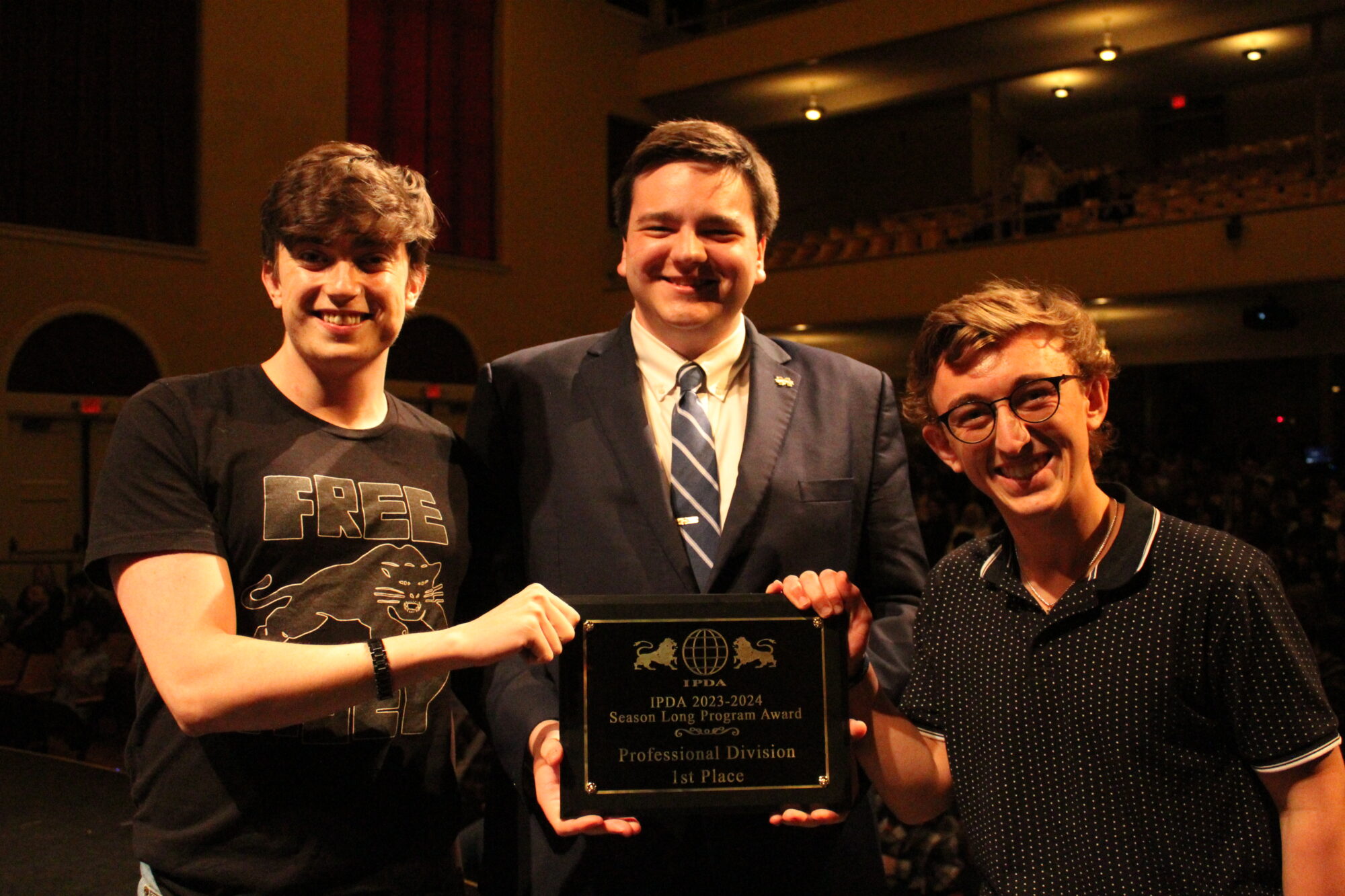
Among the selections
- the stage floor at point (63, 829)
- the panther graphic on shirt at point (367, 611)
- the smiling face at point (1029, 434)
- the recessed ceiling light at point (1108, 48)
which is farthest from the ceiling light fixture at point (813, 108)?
the panther graphic on shirt at point (367, 611)

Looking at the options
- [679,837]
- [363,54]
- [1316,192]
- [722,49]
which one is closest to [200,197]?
[363,54]

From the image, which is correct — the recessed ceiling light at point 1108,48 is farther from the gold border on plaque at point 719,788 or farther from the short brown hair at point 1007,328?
the gold border on plaque at point 719,788

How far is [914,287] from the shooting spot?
Result: 12914mm

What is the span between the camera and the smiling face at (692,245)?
2.07 meters

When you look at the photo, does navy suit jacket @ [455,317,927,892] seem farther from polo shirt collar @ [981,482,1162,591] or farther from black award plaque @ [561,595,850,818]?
polo shirt collar @ [981,482,1162,591]

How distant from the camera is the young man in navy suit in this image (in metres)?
1.97

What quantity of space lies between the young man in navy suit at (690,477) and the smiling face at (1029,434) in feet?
1.01

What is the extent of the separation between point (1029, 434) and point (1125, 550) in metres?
0.22

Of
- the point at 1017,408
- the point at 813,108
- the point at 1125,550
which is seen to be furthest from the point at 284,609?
the point at 813,108

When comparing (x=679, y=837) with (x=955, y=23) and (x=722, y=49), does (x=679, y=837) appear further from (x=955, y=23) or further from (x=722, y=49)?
→ (x=722, y=49)

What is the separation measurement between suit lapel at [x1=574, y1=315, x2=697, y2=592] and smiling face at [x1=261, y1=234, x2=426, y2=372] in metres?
0.41

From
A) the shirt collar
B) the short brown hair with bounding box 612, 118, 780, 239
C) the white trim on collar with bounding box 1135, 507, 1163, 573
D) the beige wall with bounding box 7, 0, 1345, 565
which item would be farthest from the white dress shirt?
the beige wall with bounding box 7, 0, 1345, 565

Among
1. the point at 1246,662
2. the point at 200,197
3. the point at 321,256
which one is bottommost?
the point at 1246,662

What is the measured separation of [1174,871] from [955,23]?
40.5ft
